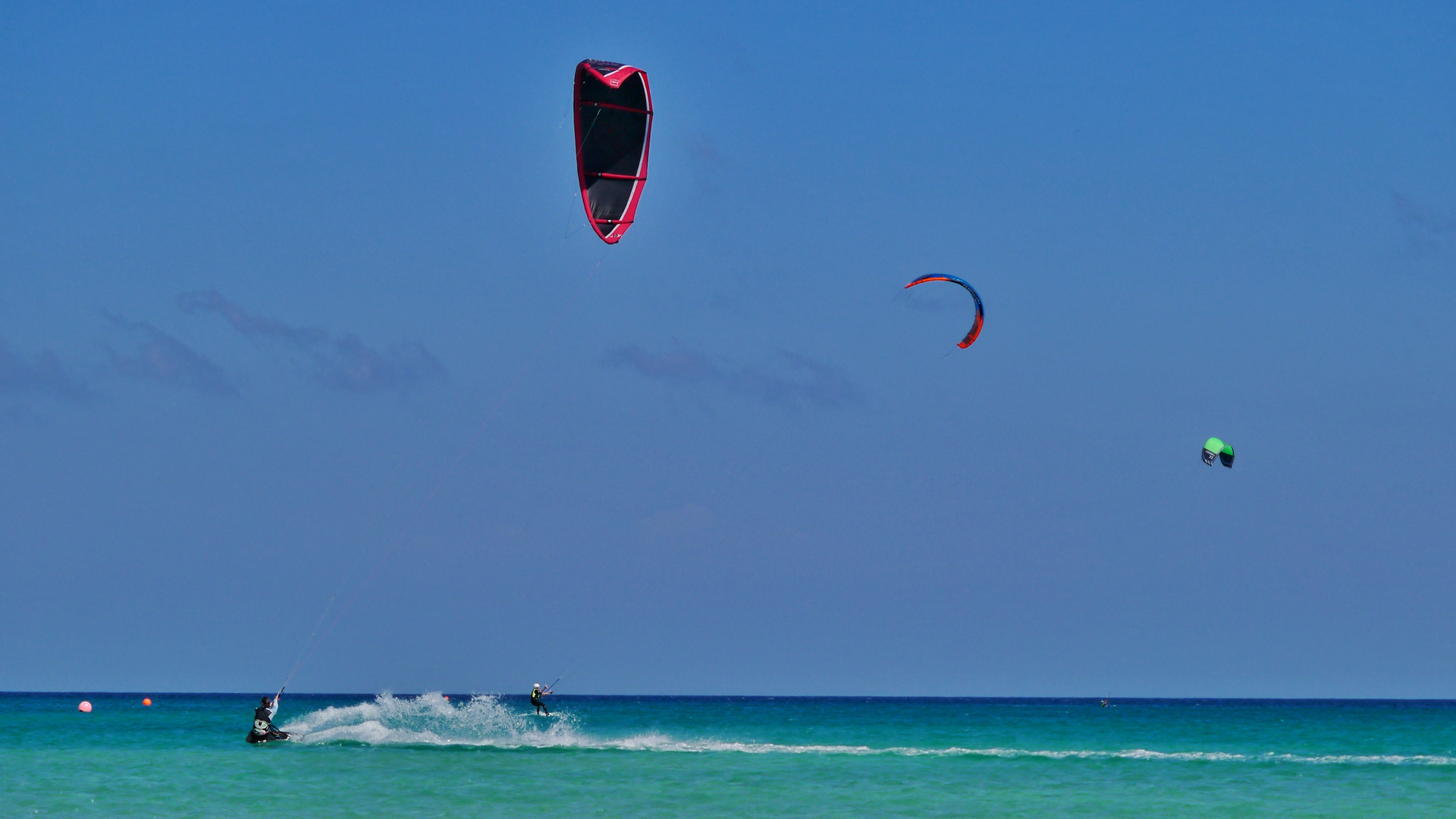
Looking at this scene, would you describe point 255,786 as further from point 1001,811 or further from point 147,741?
point 147,741

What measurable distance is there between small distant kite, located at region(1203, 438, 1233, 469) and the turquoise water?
16.4ft

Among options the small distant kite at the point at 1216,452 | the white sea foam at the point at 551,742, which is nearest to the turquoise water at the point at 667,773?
the white sea foam at the point at 551,742

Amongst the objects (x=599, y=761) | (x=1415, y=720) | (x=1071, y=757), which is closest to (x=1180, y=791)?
(x=1071, y=757)

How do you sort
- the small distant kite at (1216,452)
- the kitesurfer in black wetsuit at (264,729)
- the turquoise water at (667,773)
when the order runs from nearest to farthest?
the turquoise water at (667,773)
the small distant kite at (1216,452)
the kitesurfer in black wetsuit at (264,729)

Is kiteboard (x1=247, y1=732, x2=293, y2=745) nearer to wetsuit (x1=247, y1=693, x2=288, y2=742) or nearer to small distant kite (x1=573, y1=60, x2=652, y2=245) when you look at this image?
wetsuit (x1=247, y1=693, x2=288, y2=742)

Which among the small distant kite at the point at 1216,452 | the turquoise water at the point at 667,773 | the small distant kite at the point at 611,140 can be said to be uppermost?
the small distant kite at the point at 611,140

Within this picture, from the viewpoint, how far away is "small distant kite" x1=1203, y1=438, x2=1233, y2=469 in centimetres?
2235

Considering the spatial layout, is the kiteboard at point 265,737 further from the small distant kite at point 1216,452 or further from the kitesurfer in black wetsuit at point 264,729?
the small distant kite at point 1216,452

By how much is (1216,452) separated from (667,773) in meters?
10.2

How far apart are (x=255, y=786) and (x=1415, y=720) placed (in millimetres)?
52577

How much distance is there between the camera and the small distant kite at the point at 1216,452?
22.4 meters

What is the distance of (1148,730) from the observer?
1784 inches

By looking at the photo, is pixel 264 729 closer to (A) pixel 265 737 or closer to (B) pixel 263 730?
(B) pixel 263 730

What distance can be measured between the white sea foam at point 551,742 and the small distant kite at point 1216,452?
687 cm
